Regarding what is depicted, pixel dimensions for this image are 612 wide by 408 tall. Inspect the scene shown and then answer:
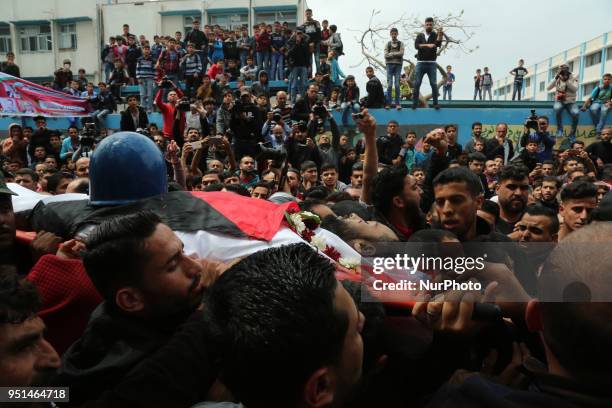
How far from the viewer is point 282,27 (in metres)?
14.1

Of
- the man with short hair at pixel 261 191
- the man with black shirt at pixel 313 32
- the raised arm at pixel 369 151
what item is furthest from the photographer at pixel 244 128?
the raised arm at pixel 369 151

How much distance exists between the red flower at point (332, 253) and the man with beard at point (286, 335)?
3.02ft

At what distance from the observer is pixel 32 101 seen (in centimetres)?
1150

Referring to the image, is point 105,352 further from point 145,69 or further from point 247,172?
point 145,69

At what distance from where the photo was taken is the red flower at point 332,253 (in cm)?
215

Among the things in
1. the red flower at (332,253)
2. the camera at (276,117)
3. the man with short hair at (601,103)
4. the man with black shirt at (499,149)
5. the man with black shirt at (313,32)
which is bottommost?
the man with black shirt at (499,149)

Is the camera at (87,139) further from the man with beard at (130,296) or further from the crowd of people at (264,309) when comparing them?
the man with beard at (130,296)

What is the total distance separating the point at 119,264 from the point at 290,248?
22.3 inches

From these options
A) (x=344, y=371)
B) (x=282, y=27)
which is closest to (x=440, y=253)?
(x=344, y=371)

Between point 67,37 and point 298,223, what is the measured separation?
101 feet

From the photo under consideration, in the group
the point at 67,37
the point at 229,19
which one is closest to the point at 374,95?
the point at 229,19


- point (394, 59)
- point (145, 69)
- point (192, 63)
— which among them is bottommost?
point (145, 69)

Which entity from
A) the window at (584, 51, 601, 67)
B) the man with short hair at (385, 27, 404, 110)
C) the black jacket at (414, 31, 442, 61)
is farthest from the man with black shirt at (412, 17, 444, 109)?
the window at (584, 51, 601, 67)

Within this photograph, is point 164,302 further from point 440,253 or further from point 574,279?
point 574,279
